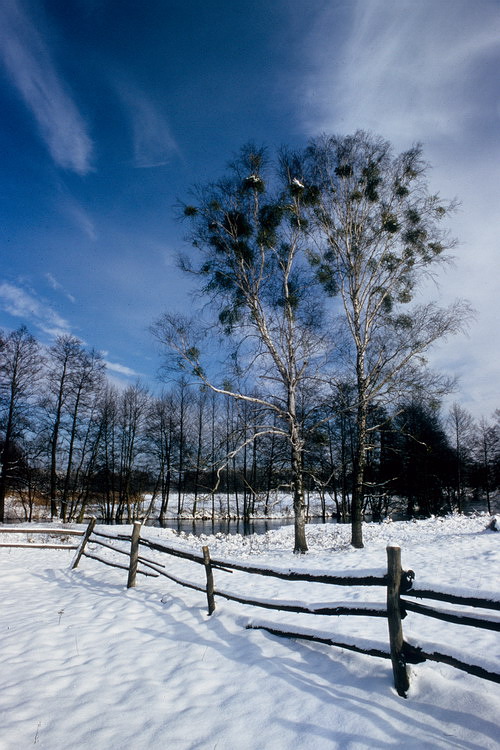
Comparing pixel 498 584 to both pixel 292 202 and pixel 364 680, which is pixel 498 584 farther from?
pixel 292 202

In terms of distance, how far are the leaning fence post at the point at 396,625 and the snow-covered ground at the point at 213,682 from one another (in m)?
0.12

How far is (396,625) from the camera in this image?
3.05 meters

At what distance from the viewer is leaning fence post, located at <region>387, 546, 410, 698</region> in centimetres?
296

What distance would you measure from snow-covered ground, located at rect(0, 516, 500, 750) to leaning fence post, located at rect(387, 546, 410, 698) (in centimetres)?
12

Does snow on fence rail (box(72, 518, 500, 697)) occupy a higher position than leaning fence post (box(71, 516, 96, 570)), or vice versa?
snow on fence rail (box(72, 518, 500, 697))

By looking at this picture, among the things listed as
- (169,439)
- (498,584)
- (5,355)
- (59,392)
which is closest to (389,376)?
(498,584)

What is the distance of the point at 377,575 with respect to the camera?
3408 millimetres

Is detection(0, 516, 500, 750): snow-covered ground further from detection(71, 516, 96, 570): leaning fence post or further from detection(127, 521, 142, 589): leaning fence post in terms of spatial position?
detection(71, 516, 96, 570): leaning fence post

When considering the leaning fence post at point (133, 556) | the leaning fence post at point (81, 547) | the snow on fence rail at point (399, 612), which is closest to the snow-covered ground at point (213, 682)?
the snow on fence rail at point (399, 612)

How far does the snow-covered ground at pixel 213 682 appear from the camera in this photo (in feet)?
8.54

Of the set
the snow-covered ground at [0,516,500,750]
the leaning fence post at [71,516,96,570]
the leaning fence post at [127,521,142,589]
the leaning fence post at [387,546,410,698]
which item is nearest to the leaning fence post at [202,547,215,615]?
the snow-covered ground at [0,516,500,750]

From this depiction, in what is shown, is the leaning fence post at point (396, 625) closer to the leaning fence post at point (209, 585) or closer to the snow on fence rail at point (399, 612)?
the snow on fence rail at point (399, 612)

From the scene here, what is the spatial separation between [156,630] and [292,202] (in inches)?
437

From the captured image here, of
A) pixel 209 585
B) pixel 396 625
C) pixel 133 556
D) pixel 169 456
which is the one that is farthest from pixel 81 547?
pixel 169 456
